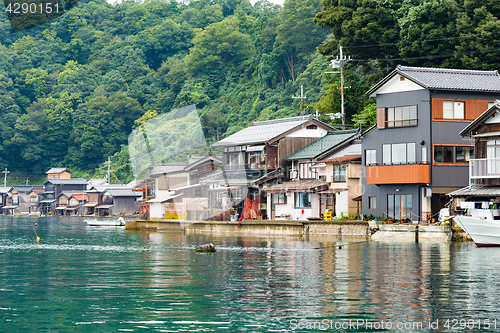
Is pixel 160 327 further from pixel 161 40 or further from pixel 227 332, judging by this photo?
pixel 161 40

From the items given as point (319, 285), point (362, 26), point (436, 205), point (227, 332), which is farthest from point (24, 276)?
point (362, 26)

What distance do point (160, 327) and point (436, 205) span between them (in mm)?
32154

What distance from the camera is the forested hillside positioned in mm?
62812

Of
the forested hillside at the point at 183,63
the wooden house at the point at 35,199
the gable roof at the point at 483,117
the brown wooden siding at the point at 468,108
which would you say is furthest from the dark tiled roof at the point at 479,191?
the wooden house at the point at 35,199

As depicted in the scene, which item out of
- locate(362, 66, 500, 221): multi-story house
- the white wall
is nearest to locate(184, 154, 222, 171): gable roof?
the white wall

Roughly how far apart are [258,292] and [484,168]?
75.3 ft

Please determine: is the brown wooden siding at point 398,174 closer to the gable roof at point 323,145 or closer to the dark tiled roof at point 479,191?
the dark tiled roof at point 479,191

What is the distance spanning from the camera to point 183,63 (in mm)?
150250

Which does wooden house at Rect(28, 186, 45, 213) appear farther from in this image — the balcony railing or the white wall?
the balcony railing

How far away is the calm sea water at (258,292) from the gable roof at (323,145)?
21132 mm

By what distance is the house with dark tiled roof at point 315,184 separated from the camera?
52.4 metres

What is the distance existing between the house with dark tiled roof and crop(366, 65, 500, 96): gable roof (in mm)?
7867

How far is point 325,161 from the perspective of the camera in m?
53.0

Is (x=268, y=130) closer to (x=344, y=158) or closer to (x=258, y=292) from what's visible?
(x=344, y=158)
